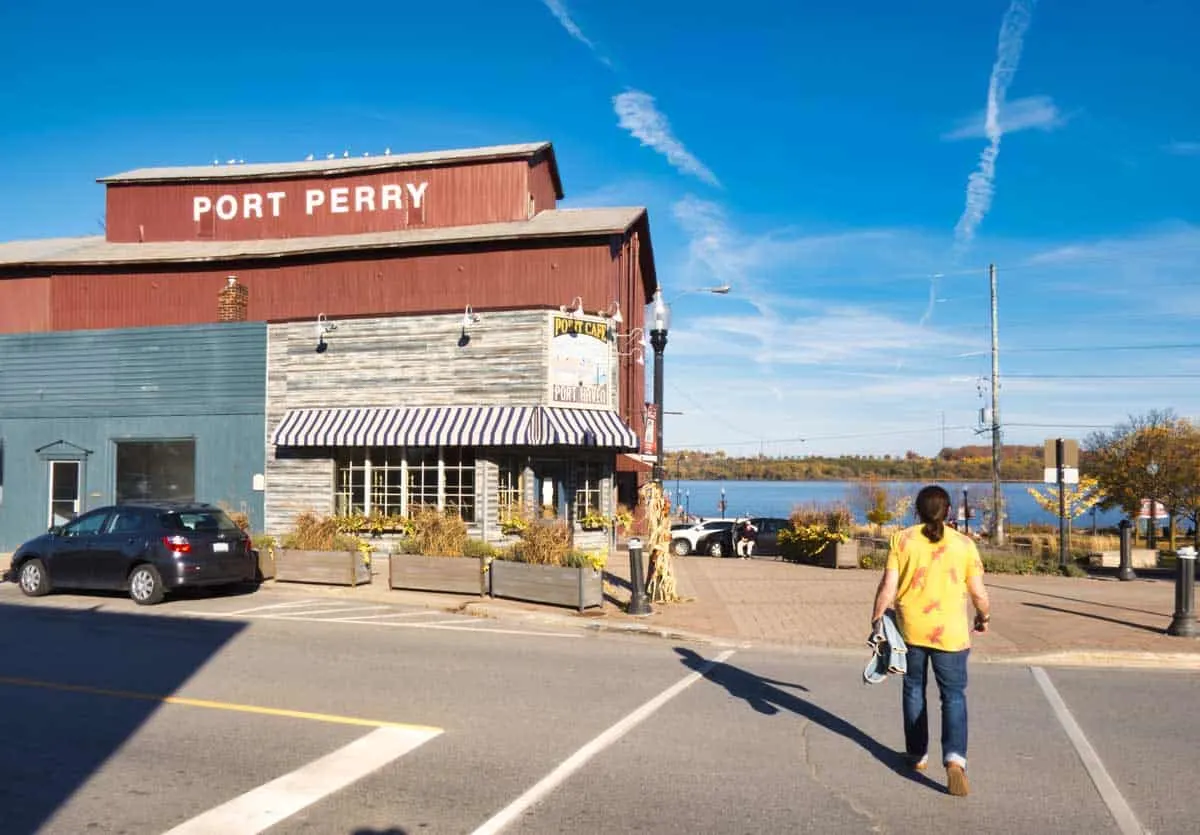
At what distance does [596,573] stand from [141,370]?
14.9m

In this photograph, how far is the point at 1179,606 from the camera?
1227 cm

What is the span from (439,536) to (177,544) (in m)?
4.04

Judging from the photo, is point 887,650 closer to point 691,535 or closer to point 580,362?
point 580,362

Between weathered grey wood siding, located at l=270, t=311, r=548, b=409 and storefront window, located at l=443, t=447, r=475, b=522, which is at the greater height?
weathered grey wood siding, located at l=270, t=311, r=548, b=409

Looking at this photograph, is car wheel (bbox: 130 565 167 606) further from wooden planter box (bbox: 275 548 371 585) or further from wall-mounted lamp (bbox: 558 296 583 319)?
wall-mounted lamp (bbox: 558 296 583 319)

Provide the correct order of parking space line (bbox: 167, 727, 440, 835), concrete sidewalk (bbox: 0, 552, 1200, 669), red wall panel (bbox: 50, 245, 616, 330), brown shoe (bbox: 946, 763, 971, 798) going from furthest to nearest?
red wall panel (bbox: 50, 245, 616, 330) < concrete sidewalk (bbox: 0, 552, 1200, 669) < brown shoe (bbox: 946, 763, 971, 798) < parking space line (bbox: 167, 727, 440, 835)

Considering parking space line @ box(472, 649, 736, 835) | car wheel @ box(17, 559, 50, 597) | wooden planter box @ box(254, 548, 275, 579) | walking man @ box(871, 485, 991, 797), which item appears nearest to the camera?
parking space line @ box(472, 649, 736, 835)

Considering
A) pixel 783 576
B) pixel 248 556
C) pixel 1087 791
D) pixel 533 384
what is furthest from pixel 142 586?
pixel 1087 791

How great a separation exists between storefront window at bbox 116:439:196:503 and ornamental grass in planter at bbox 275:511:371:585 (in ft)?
Answer: 23.1

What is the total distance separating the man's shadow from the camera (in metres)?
6.74

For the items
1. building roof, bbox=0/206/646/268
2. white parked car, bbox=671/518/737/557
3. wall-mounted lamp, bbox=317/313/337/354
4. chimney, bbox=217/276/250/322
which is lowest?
white parked car, bbox=671/518/737/557

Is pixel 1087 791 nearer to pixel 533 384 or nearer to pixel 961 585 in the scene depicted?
pixel 961 585

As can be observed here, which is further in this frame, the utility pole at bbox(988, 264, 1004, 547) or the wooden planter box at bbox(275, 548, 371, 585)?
the utility pole at bbox(988, 264, 1004, 547)

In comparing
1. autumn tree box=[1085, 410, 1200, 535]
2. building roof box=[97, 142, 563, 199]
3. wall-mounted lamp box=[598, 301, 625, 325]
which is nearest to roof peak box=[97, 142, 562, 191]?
building roof box=[97, 142, 563, 199]
